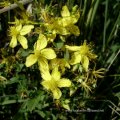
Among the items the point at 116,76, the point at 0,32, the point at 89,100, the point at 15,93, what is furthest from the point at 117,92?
the point at 0,32

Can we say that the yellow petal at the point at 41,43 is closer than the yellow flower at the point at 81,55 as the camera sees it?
Yes

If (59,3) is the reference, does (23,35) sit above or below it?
below

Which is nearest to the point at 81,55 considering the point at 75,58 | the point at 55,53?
the point at 75,58

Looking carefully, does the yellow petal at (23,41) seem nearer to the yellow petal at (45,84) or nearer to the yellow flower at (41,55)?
the yellow flower at (41,55)

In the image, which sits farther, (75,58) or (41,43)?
(75,58)

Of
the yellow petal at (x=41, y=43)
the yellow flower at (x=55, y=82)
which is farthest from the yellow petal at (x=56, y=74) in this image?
the yellow petal at (x=41, y=43)

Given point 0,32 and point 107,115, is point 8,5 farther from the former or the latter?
point 107,115

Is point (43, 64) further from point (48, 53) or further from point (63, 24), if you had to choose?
point (63, 24)
